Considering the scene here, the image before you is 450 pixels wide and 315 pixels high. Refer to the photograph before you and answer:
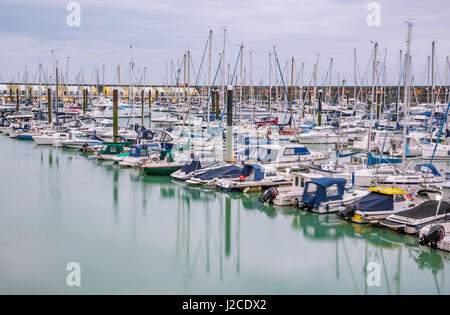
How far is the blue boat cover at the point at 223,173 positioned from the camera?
2611 centimetres

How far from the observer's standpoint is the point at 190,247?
17.5 metres

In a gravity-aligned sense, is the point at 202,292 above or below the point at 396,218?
below

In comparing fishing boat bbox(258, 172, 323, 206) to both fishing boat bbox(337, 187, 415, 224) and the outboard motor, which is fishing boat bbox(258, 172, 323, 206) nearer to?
fishing boat bbox(337, 187, 415, 224)

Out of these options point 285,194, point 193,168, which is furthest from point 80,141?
point 285,194

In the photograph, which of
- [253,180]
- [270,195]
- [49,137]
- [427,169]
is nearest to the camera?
[270,195]

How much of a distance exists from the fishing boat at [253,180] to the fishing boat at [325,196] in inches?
158

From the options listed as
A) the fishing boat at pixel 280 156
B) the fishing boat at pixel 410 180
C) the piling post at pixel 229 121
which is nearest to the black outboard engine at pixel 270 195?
the fishing boat at pixel 410 180

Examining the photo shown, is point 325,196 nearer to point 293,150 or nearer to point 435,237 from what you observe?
point 435,237

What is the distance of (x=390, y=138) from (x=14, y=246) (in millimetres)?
29755

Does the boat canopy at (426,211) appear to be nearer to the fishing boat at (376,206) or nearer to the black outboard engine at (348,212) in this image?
the fishing boat at (376,206)

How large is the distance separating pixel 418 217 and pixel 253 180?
30.5 ft
